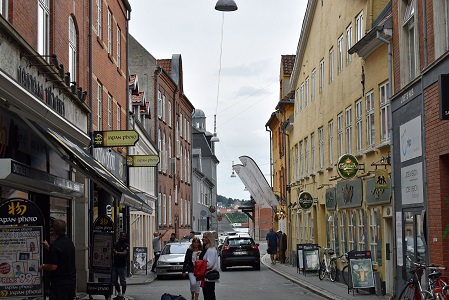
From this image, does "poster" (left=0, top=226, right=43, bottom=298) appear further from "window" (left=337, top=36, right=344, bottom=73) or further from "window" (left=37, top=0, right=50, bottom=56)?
"window" (left=337, top=36, right=344, bottom=73)

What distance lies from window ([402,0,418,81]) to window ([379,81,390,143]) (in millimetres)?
2802

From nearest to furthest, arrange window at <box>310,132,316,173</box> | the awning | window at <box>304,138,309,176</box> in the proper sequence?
the awning
window at <box>310,132,316,173</box>
window at <box>304,138,309,176</box>

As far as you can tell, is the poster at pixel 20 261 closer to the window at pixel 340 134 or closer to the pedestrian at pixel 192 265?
the pedestrian at pixel 192 265

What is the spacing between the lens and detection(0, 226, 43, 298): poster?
11953 millimetres

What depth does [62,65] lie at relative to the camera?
63.0 ft

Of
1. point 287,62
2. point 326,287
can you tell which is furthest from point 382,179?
point 287,62

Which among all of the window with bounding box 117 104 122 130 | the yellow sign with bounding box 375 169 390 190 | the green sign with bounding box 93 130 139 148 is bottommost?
the yellow sign with bounding box 375 169 390 190

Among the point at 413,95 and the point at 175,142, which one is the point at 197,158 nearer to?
the point at 175,142

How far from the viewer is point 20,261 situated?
12.1 meters

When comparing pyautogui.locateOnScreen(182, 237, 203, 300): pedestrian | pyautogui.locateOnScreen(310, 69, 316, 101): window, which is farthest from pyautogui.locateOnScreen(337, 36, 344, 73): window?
pyautogui.locateOnScreen(182, 237, 203, 300): pedestrian

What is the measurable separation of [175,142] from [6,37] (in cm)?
4880

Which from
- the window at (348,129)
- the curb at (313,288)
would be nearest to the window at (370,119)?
the window at (348,129)

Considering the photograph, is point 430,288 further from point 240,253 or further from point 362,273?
point 240,253

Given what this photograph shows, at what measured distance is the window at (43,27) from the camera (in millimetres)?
17702
